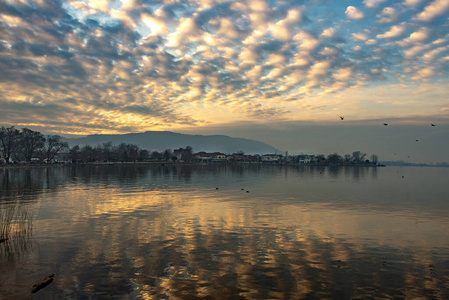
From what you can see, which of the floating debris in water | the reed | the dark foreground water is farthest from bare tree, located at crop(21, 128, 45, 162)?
the floating debris in water

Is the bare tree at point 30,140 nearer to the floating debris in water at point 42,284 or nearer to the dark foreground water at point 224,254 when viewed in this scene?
the dark foreground water at point 224,254

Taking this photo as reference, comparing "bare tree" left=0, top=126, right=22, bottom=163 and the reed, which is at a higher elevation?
"bare tree" left=0, top=126, right=22, bottom=163

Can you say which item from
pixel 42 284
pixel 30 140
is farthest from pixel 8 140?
pixel 42 284

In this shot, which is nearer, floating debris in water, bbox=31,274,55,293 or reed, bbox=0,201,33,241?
floating debris in water, bbox=31,274,55,293

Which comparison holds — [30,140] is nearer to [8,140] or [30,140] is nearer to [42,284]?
[8,140]

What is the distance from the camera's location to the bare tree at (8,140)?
158 metres

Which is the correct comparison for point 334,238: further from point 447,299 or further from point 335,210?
point 335,210

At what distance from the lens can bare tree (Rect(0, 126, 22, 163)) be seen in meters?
158

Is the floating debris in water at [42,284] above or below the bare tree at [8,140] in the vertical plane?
below

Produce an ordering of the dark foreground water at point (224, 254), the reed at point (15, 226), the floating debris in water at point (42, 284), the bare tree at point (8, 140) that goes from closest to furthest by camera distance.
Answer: the floating debris in water at point (42, 284) → the dark foreground water at point (224, 254) → the reed at point (15, 226) → the bare tree at point (8, 140)

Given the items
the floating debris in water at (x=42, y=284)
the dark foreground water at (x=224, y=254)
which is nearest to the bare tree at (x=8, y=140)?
the dark foreground water at (x=224, y=254)

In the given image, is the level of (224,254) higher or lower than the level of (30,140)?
lower

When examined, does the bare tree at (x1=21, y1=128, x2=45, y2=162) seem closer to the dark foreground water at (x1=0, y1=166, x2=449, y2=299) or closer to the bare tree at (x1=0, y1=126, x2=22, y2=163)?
the bare tree at (x1=0, y1=126, x2=22, y2=163)

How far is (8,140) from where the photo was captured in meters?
159
